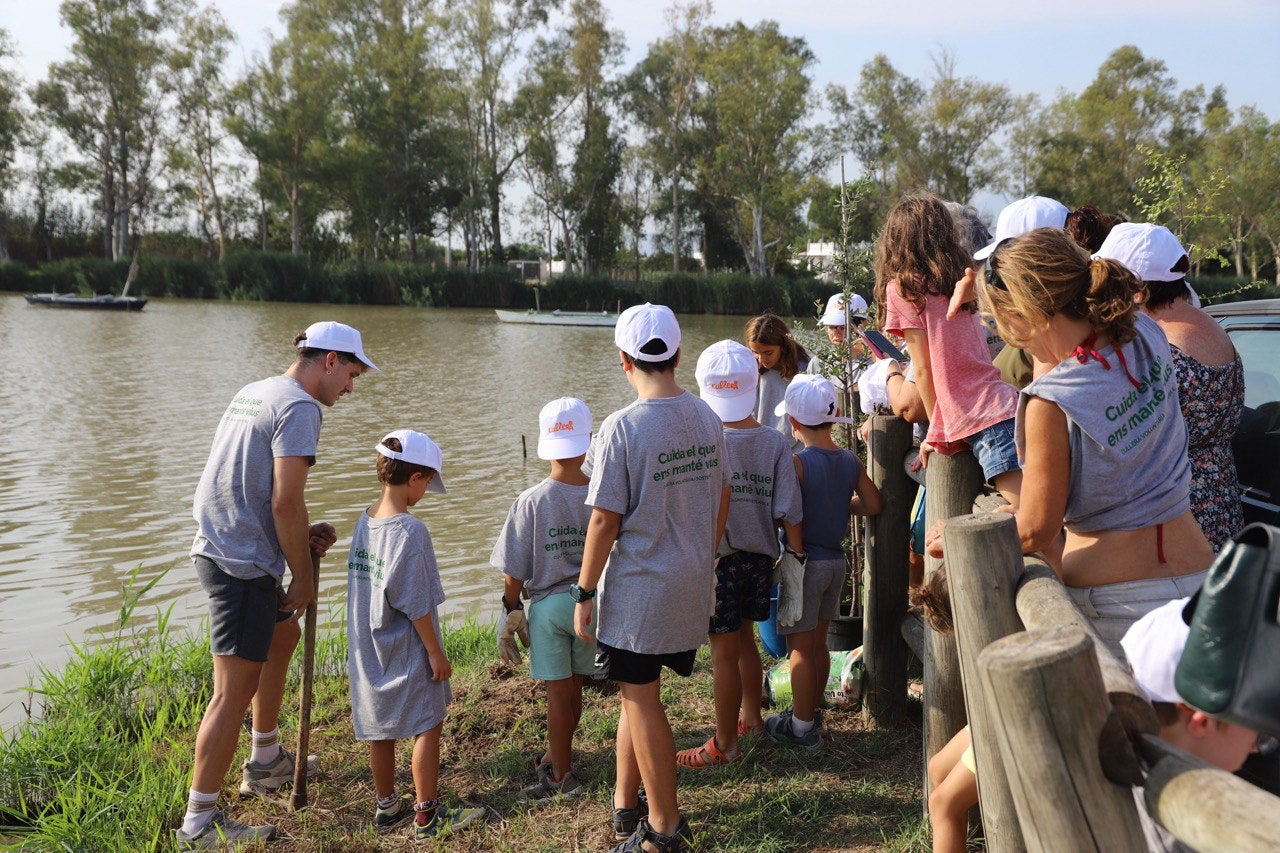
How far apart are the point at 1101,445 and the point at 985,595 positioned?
546mm

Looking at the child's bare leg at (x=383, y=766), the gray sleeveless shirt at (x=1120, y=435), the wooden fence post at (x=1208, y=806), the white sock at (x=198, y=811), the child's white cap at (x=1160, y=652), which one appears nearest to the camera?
the wooden fence post at (x=1208, y=806)

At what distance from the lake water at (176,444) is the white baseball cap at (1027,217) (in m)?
5.14

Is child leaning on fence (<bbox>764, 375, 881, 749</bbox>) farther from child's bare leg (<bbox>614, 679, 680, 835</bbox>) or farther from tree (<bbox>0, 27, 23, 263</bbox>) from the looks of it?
tree (<bbox>0, 27, 23, 263</bbox>)

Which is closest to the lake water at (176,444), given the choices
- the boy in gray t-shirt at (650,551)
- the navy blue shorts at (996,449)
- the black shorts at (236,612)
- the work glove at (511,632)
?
the black shorts at (236,612)

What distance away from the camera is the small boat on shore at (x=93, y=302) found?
39469mm

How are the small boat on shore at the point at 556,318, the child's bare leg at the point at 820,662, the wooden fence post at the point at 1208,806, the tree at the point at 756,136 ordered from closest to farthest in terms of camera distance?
the wooden fence post at the point at 1208,806 < the child's bare leg at the point at 820,662 < the small boat on shore at the point at 556,318 < the tree at the point at 756,136

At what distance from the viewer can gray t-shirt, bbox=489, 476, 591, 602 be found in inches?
164

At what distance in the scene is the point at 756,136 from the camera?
5028cm

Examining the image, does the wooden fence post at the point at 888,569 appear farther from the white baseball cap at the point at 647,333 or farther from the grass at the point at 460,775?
the white baseball cap at the point at 647,333

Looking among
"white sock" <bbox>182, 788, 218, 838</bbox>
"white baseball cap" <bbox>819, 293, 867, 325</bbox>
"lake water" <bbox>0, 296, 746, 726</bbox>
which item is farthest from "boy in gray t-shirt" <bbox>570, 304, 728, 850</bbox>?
"lake water" <bbox>0, 296, 746, 726</bbox>

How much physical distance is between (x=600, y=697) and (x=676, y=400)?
2229 millimetres

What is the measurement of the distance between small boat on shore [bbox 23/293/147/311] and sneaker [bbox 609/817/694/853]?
1634 inches

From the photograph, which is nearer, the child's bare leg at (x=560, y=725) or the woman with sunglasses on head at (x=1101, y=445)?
the woman with sunglasses on head at (x=1101, y=445)

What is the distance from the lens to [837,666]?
464 cm
